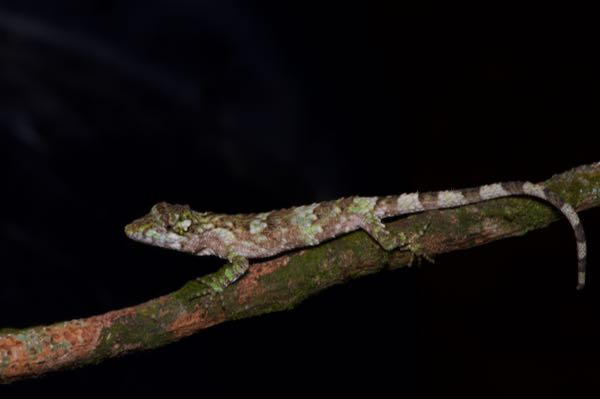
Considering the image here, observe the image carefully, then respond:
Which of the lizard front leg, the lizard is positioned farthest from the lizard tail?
the lizard front leg

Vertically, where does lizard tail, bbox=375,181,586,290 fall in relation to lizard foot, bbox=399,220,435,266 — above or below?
above

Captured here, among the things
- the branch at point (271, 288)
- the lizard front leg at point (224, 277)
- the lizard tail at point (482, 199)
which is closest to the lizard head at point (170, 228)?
the lizard front leg at point (224, 277)

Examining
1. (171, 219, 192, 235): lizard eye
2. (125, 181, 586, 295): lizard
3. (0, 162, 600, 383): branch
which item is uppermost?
(171, 219, 192, 235): lizard eye

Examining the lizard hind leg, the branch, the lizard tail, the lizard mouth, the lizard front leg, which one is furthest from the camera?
the lizard mouth


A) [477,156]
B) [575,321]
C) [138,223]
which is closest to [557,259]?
[575,321]

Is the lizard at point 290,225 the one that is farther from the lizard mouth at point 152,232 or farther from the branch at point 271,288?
the branch at point 271,288

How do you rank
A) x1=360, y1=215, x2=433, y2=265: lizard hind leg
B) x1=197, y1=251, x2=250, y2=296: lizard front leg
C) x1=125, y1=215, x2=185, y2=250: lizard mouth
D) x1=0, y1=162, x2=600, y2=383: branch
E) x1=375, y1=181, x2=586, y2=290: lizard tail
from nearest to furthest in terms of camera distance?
x1=0, y1=162, x2=600, y2=383: branch, x1=197, y1=251, x2=250, y2=296: lizard front leg, x1=375, y1=181, x2=586, y2=290: lizard tail, x1=360, y1=215, x2=433, y2=265: lizard hind leg, x1=125, y1=215, x2=185, y2=250: lizard mouth

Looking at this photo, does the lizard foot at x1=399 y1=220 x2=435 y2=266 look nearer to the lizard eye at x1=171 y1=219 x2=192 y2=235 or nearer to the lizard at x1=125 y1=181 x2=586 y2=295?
the lizard at x1=125 y1=181 x2=586 y2=295

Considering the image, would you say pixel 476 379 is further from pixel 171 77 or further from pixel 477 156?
pixel 171 77
